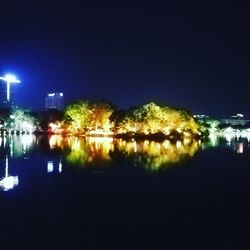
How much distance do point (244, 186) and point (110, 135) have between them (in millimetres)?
33997

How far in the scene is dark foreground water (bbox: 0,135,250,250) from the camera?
29.6 feet

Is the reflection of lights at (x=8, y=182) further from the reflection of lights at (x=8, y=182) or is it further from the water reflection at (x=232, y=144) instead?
the water reflection at (x=232, y=144)

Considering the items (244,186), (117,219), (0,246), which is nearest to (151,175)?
(244,186)

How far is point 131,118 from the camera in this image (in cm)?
4703

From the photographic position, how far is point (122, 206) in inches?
468

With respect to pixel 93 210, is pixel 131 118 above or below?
above

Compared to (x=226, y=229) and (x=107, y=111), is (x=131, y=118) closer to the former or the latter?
(x=107, y=111)

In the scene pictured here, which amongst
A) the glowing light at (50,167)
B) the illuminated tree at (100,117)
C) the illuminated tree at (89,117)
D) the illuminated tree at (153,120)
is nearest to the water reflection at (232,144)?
the illuminated tree at (153,120)

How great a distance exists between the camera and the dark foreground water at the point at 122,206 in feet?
29.6

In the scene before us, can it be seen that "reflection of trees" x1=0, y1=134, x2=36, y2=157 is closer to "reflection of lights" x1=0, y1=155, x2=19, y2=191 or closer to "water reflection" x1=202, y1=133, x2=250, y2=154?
"reflection of lights" x1=0, y1=155, x2=19, y2=191

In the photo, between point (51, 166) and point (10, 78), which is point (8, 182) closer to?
point (51, 166)

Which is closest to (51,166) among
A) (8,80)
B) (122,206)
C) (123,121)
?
(122,206)

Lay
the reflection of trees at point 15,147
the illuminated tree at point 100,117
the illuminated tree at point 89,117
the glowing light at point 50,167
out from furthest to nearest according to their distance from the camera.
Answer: the illuminated tree at point 89,117, the illuminated tree at point 100,117, the reflection of trees at point 15,147, the glowing light at point 50,167

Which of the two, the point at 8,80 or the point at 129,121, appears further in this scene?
the point at 8,80
